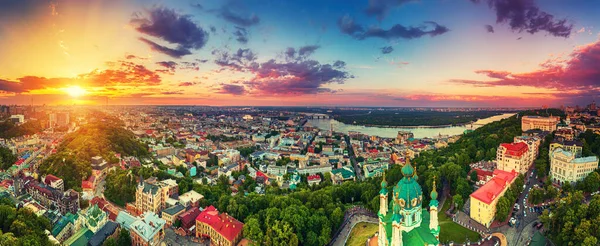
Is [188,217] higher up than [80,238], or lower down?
higher up

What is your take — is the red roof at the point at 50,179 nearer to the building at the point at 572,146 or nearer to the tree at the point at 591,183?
the tree at the point at 591,183

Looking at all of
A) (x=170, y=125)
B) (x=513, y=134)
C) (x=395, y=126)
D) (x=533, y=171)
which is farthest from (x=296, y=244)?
(x=395, y=126)

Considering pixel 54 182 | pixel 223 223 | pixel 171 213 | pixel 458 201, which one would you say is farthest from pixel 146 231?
pixel 458 201

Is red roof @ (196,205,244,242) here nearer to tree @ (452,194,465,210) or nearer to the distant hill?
tree @ (452,194,465,210)

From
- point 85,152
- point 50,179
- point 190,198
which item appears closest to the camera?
point 190,198

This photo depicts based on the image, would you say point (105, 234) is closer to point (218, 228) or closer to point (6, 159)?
point (218, 228)

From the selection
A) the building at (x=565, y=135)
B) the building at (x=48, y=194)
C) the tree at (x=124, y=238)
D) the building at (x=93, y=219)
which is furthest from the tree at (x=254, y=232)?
the building at (x=565, y=135)

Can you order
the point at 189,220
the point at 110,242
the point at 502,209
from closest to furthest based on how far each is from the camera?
the point at 110,242, the point at 502,209, the point at 189,220

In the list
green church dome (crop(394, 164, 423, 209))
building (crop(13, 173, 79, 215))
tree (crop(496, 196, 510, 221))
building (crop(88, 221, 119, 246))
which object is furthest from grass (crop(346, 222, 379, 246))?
building (crop(13, 173, 79, 215))
